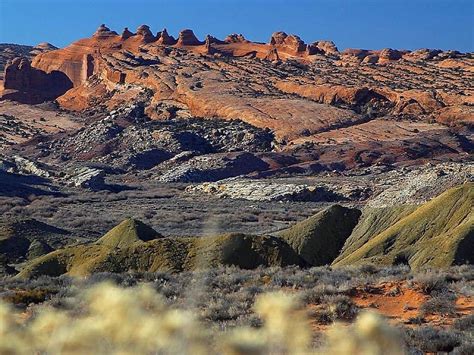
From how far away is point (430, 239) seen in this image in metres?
16.2

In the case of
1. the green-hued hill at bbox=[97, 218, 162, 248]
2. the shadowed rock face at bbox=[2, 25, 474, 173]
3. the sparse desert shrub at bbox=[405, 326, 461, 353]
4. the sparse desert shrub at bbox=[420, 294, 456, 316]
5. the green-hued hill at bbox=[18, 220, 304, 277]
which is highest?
the shadowed rock face at bbox=[2, 25, 474, 173]

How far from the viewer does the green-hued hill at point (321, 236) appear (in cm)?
1881

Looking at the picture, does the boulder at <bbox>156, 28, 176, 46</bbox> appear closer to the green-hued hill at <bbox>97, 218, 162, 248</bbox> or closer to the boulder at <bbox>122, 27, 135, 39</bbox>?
the boulder at <bbox>122, 27, 135, 39</bbox>

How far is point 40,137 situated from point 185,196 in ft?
105

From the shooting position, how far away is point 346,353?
2064mm

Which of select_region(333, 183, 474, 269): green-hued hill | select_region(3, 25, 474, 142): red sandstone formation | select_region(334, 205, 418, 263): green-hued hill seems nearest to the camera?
select_region(333, 183, 474, 269): green-hued hill

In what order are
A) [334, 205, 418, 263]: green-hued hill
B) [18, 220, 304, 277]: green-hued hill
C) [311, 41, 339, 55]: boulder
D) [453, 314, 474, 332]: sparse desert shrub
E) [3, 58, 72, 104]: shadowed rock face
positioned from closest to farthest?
[453, 314, 474, 332]: sparse desert shrub → [18, 220, 304, 277]: green-hued hill → [334, 205, 418, 263]: green-hued hill → [3, 58, 72, 104]: shadowed rock face → [311, 41, 339, 55]: boulder

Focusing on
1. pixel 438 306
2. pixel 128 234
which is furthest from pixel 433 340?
pixel 128 234

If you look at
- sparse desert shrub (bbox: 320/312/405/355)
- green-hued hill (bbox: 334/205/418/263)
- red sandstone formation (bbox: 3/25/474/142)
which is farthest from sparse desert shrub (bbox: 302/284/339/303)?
red sandstone formation (bbox: 3/25/474/142)

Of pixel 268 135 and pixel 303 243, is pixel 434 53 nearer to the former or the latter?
pixel 268 135

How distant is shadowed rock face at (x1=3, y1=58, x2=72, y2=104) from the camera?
100375mm

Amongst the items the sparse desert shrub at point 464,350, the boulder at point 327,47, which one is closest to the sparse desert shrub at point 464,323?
the sparse desert shrub at point 464,350

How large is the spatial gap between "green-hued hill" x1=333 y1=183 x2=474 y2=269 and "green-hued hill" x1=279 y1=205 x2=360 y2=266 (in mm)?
430

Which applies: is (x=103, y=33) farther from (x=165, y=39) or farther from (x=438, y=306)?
(x=438, y=306)
